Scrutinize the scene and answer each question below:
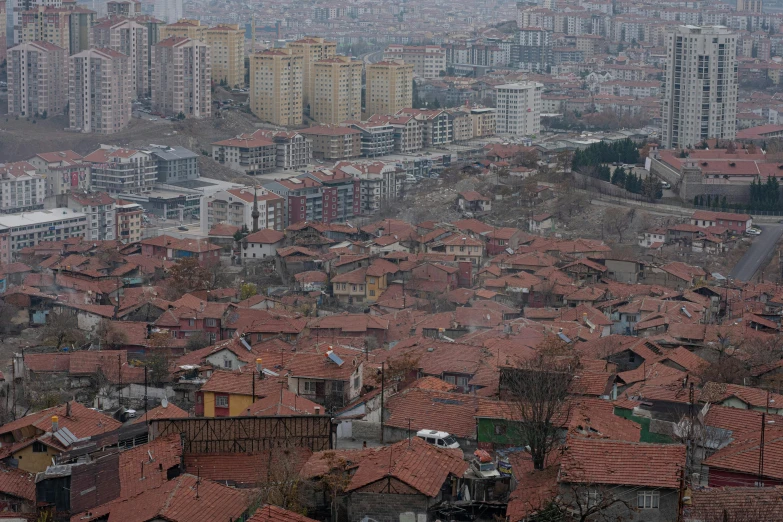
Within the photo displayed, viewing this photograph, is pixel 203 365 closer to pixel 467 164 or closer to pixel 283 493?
pixel 283 493

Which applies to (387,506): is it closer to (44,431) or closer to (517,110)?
(44,431)

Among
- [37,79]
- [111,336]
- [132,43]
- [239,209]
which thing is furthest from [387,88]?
[111,336]

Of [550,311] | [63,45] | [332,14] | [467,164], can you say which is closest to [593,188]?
[467,164]

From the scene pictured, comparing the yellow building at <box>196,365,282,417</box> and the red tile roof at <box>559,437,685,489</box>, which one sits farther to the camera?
the yellow building at <box>196,365,282,417</box>

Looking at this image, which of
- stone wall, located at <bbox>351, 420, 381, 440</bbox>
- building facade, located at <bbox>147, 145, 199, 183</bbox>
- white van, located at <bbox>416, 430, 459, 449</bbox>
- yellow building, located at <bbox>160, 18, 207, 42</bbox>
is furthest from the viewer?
yellow building, located at <bbox>160, 18, 207, 42</bbox>

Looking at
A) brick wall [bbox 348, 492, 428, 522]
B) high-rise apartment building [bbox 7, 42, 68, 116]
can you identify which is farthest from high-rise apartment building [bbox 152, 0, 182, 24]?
brick wall [bbox 348, 492, 428, 522]

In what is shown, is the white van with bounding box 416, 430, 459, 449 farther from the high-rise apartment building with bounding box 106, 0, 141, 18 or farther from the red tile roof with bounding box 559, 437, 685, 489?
the high-rise apartment building with bounding box 106, 0, 141, 18
